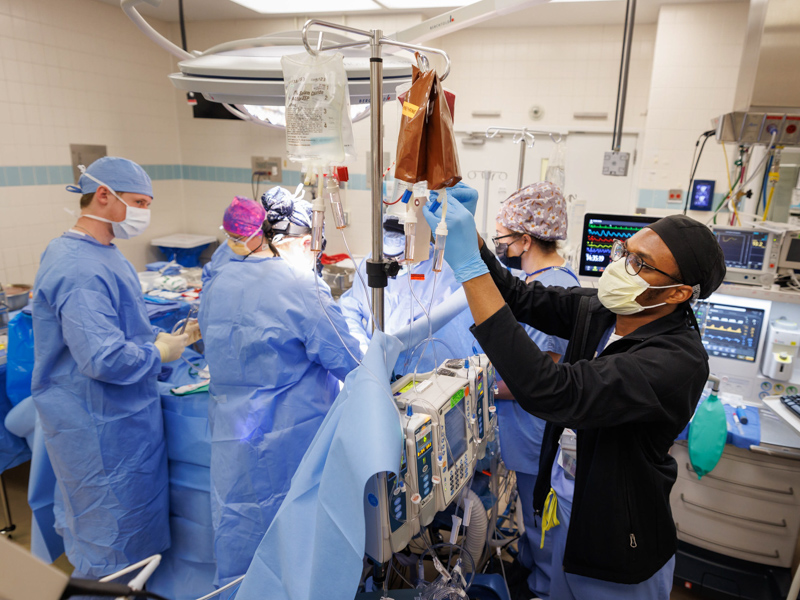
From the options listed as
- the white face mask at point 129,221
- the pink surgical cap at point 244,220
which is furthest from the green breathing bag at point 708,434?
the white face mask at point 129,221

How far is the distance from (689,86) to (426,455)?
438 cm

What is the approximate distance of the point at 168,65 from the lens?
16.9 ft

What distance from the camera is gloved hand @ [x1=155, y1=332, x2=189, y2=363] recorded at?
234 cm

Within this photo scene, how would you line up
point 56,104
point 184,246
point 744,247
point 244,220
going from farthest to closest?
point 184,246 → point 56,104 → point 744,247 → point 244,220

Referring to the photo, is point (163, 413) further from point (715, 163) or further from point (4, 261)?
point (715, 163)

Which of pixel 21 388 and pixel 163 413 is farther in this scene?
pixel 21 388

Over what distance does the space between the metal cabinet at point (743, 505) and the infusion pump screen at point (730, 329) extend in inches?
19.1

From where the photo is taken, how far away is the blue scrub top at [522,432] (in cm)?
209

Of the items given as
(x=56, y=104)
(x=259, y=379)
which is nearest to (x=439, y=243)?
(x=259, y=379)

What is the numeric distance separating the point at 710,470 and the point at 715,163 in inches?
122

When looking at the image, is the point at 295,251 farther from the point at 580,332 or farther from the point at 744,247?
the point at 744,247

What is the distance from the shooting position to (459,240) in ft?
3.79

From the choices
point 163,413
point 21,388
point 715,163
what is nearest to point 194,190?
point 21,388

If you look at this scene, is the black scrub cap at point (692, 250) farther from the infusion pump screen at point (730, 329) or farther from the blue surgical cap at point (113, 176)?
the blue surgical cap at point (113, 176)
